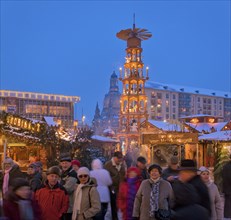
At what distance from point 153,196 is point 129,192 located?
1.10 metres

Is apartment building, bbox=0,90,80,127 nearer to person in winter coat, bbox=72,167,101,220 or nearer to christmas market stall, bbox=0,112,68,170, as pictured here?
christmas market stall, bbox=0,112,68,170

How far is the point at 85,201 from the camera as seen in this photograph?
19.2 feet

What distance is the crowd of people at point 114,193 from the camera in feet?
14.1

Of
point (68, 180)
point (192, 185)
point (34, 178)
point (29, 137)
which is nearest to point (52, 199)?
point (68, 180)

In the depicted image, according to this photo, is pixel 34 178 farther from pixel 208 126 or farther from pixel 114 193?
pixel 208 126

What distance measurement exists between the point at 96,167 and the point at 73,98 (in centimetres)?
7370

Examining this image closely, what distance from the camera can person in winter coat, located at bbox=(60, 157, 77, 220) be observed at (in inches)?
257

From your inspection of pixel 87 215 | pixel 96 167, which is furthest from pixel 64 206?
pixel 96 167

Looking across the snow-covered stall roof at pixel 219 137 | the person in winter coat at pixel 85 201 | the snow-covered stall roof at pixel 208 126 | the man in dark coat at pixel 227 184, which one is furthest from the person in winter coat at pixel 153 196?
the snow-covered stall roof at pixel 208 126

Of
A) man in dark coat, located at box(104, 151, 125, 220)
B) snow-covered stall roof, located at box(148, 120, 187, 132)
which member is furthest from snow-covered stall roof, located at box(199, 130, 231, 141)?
man in dark coat, located at box(104, 151, 125, 220)

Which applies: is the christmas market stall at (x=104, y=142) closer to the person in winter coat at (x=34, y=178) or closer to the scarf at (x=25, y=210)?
the person in winter coat at (x=34, y=178)

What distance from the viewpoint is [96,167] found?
765 cm

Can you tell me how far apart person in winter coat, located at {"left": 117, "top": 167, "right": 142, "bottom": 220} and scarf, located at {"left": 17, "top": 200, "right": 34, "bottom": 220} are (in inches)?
110

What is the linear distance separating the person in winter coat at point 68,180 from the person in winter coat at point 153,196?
1084 mm
